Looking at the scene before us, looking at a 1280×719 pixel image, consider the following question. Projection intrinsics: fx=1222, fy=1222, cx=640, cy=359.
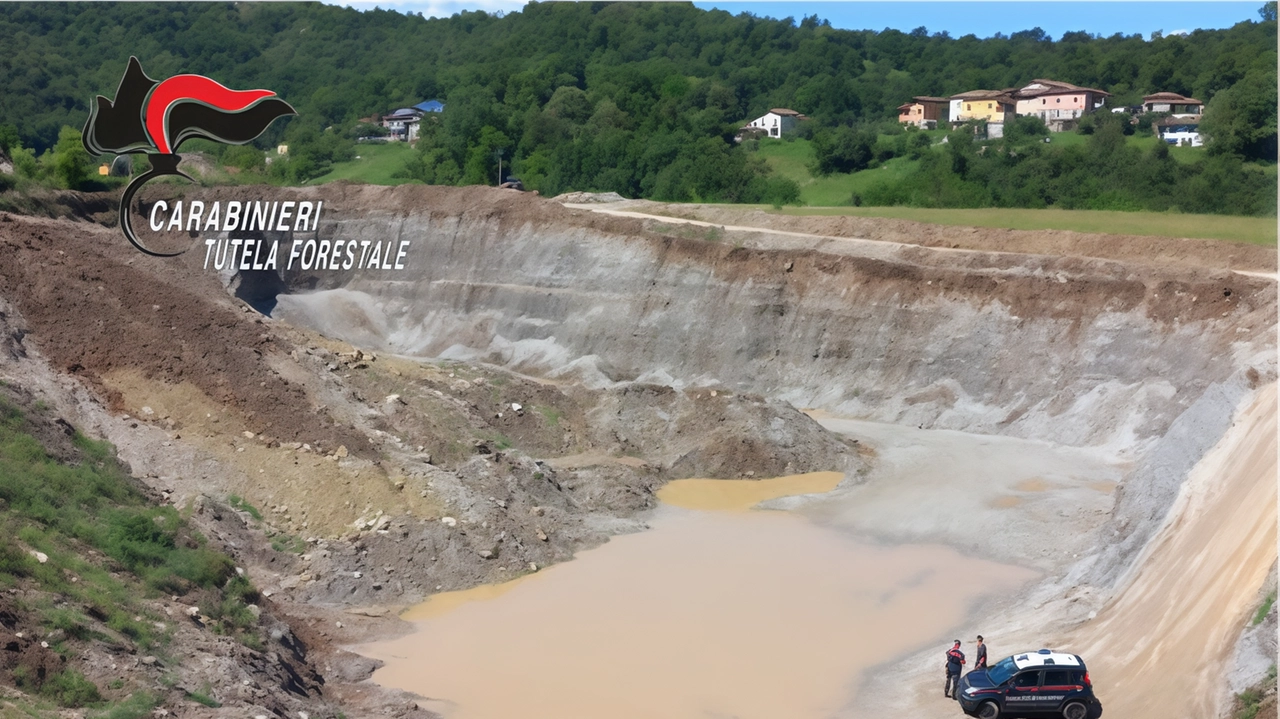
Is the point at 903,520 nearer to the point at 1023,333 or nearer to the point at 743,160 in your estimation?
the point at 1023,333

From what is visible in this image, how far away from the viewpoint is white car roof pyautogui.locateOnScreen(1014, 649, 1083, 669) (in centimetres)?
1803

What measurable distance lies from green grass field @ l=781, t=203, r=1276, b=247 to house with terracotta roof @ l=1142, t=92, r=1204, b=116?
4293cm

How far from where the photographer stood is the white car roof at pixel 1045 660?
18031 mm

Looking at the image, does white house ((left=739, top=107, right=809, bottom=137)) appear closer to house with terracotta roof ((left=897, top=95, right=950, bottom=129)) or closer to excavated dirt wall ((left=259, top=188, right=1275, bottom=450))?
house with terracotta roof ((left=897, top=95, right=950, bottom=129))

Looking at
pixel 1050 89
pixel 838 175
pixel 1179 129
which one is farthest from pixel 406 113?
pixel 1179 129

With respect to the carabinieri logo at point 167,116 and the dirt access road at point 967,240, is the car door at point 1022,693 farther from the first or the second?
the carabinieri logo at point 167,116

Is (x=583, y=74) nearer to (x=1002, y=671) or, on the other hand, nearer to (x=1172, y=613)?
(x=1172, y=613)

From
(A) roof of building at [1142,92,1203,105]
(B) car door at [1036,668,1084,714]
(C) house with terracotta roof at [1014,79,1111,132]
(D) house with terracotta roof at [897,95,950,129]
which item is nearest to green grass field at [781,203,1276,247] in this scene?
(B) car door at [1036,668,1084,714]

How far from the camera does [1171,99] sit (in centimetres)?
8888

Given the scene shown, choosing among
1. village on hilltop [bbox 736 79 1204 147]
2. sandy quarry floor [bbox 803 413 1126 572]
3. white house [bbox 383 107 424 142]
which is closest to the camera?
sandy quarry floor [bbox 803 413 1126 572]

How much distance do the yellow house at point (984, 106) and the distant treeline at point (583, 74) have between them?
22.7 feet

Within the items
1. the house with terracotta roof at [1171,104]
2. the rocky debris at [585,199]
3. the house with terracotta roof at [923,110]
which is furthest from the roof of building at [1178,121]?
the rocky debris at [585,199]

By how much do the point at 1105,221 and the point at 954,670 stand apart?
106 ft

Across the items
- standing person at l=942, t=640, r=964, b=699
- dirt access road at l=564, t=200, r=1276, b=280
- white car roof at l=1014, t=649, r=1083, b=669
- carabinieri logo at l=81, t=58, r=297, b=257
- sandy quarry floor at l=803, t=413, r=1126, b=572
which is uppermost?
carabinieri logo at l=81, t=58, r=297, b=257
